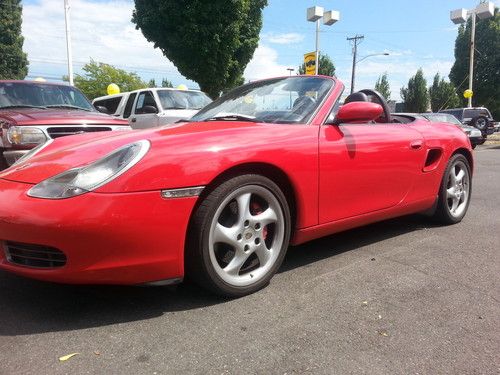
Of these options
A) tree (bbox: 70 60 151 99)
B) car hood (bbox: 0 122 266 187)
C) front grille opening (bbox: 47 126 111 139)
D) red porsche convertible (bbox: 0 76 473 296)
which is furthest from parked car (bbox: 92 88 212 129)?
tree (bbox: 70 60 151 99)

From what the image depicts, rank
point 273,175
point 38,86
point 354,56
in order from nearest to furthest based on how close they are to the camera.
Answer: point 273,175 < point 38,86 < point 354,56

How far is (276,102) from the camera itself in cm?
336

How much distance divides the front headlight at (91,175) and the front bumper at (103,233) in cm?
5

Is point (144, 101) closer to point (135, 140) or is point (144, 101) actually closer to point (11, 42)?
point (135, 140)

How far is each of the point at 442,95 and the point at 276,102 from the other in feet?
149

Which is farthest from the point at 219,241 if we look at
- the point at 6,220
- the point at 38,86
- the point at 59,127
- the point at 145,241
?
the point at 38,86

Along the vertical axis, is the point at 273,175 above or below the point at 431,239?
above

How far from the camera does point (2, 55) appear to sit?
33.6 metres

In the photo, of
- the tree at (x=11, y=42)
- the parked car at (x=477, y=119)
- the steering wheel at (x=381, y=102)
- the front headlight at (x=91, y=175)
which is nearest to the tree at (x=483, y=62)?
the parked car at (x=477, y=119)

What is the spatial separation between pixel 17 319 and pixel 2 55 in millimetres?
36941

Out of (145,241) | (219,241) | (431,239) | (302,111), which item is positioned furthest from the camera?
(431,239)

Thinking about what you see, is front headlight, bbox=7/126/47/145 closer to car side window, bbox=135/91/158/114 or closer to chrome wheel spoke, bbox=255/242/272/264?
chrome wheel spoke, bbox=255/242/272/264

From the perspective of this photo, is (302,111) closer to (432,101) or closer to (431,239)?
(431,239)

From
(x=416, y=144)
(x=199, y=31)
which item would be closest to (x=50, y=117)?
(x=416, y=144)
